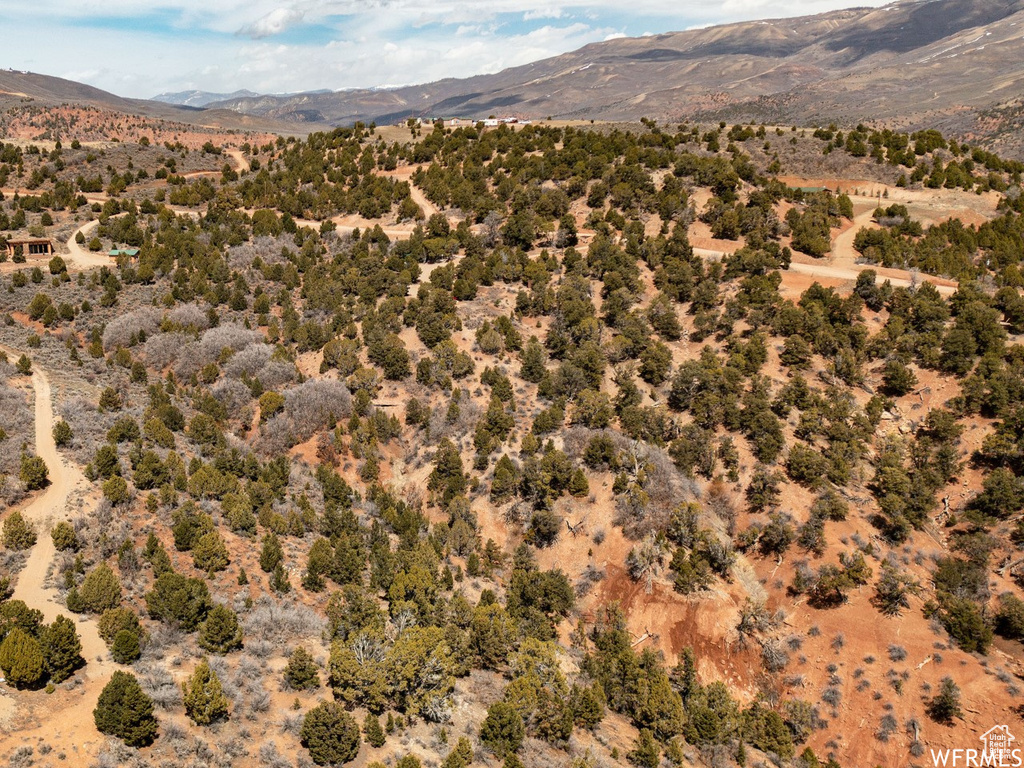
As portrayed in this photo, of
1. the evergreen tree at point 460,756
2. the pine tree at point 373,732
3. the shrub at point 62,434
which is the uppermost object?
the shrub at point 62,434

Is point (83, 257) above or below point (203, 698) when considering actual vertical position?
above

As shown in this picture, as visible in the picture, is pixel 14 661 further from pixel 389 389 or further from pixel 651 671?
pixel 389 389

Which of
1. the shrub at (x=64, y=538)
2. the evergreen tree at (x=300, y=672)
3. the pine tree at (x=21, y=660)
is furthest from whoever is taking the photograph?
the shrub at (x=64, y=538)

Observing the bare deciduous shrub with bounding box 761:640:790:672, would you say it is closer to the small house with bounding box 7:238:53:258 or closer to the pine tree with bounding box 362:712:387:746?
the pine tree with bounding box 362:712:387:746

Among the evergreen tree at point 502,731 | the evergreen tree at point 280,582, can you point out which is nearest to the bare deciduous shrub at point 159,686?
the evergreen tree at point 280,582

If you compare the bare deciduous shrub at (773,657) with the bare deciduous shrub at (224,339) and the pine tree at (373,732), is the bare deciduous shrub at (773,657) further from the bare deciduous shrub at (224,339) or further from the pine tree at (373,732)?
the bare deciduous shrub at (224,339)

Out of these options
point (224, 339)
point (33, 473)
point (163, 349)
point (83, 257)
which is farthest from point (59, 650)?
point (83, 257)

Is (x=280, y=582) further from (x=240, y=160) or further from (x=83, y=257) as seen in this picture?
(x=240, y=160)
